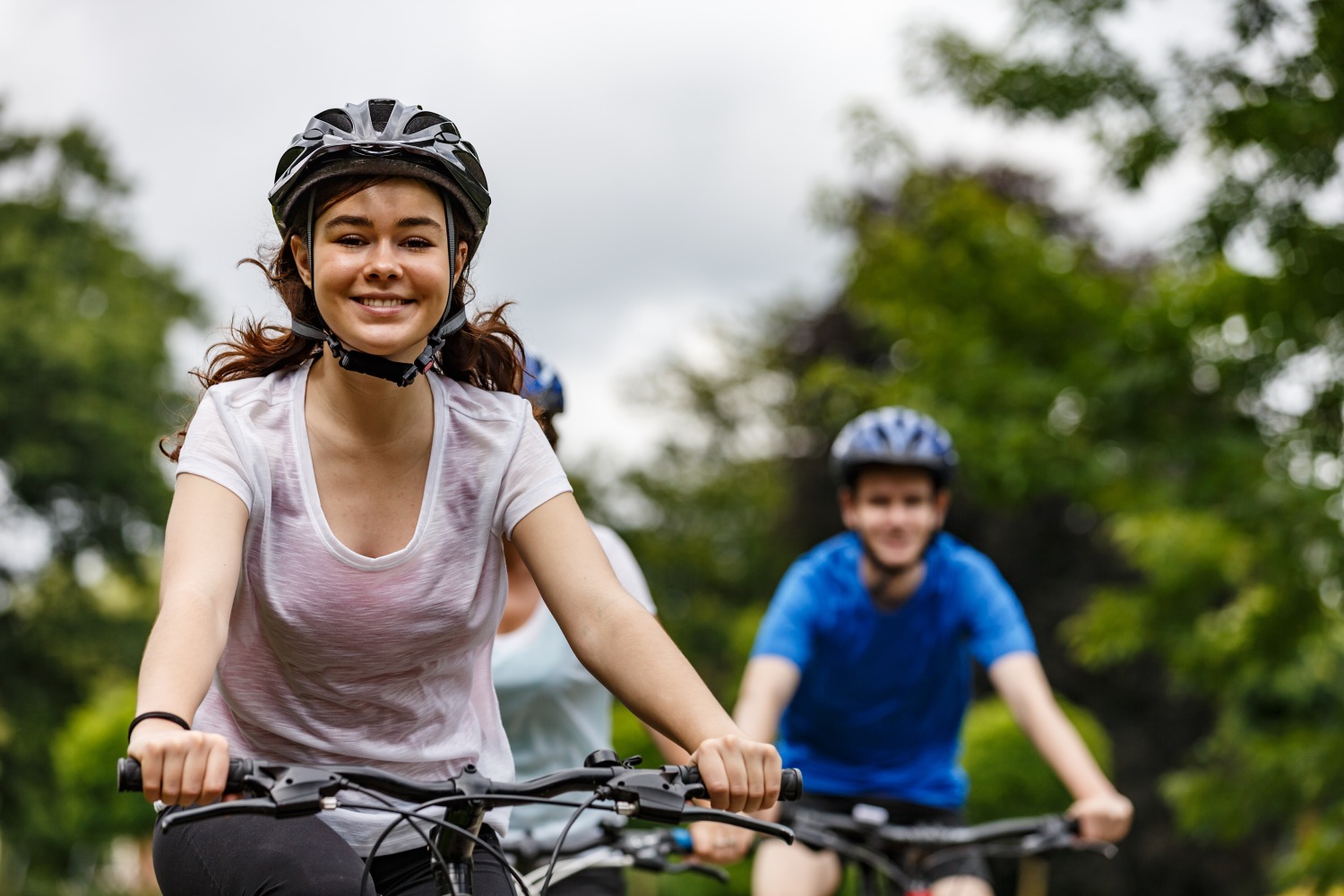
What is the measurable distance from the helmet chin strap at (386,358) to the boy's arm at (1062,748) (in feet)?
8.73

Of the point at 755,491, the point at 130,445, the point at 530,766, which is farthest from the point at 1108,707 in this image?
the point at 530,766

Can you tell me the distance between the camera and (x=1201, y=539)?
9.05m

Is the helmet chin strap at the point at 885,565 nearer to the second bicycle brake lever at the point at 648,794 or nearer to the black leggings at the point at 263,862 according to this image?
the black leggings at the point at 263,862

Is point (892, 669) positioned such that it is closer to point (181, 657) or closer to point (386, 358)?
point (386, 358)

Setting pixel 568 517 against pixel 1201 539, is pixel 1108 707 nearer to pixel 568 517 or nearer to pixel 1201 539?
pixel 1201 539

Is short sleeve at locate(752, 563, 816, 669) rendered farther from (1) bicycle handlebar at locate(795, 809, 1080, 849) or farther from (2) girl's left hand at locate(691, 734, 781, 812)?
(2) girl's left hand at locate(691, 734, 781, 812)

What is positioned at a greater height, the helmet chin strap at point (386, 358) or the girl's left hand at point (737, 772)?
the helmet chin strap at point (386, 358)

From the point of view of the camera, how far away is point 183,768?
2215 mm

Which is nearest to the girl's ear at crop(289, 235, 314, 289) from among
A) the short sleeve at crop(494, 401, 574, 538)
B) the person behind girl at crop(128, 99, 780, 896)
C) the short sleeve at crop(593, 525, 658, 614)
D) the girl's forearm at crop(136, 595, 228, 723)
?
the person behind girl at crop(128, 99, 780, 896)

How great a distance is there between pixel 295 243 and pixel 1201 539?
7.15 metres

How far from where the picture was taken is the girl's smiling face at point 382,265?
2.83 metres

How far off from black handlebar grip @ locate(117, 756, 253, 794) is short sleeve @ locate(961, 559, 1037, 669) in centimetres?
350

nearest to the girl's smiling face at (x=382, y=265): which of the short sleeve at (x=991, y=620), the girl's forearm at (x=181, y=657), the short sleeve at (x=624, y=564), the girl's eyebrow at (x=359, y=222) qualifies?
the girl's eyebrow at (x=359, y=222)

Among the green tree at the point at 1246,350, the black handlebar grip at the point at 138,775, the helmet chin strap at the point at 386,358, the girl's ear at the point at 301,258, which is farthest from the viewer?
the green tree at the point at 1246,350
